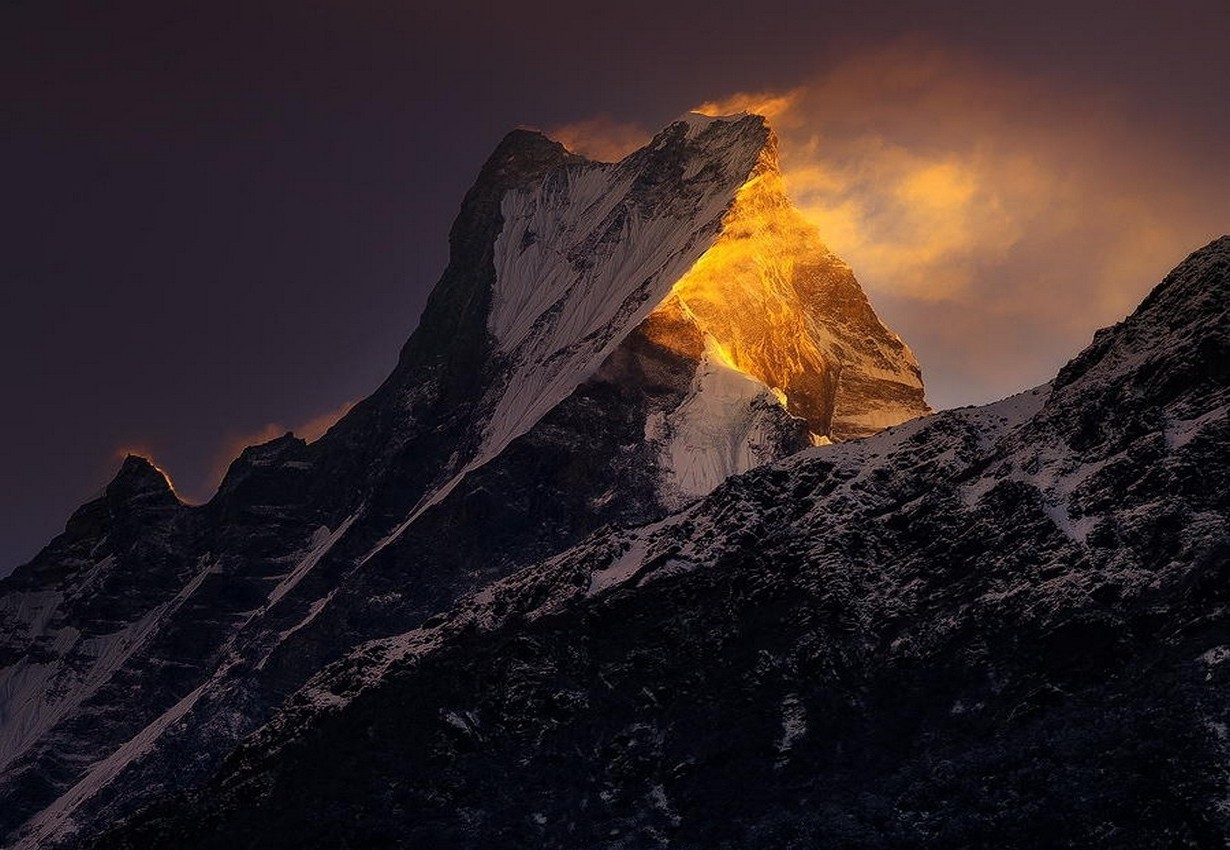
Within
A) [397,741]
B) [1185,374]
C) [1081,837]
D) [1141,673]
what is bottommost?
[1081,837]

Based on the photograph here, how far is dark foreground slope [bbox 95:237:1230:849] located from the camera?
107m

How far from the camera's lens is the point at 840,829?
4345 inches

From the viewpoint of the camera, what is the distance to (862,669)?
130m

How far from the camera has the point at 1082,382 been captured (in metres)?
143

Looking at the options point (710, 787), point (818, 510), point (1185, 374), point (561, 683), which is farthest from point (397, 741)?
point (1185, 374)

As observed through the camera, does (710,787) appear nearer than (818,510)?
Yes

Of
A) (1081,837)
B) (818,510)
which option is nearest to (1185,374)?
(818,510)

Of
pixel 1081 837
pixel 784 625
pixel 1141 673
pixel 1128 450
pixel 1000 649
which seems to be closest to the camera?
pixel 1081 837

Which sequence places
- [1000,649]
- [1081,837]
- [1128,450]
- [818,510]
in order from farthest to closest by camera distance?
[818,510]
[1128,450]
[1000,649]
[1081,837]

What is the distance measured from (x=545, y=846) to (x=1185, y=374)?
68.2m

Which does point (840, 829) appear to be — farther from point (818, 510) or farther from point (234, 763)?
point (234, 763)

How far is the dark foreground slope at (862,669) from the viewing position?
107312 millimetres

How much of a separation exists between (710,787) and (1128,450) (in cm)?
4633

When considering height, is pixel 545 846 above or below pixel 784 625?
below
